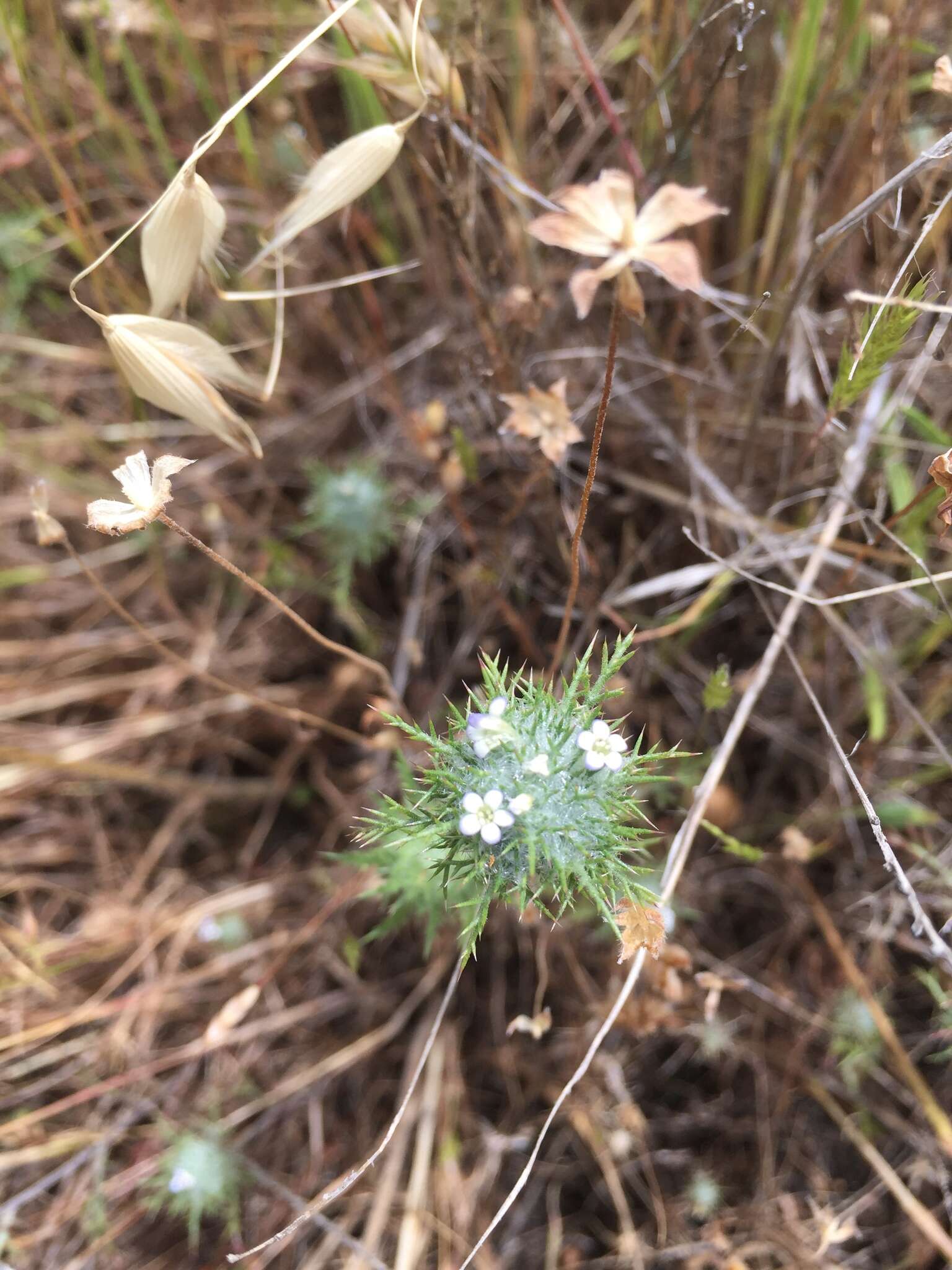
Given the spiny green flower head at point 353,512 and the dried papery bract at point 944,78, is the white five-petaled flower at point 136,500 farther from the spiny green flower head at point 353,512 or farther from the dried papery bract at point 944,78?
the dried papery bract at point 944,78

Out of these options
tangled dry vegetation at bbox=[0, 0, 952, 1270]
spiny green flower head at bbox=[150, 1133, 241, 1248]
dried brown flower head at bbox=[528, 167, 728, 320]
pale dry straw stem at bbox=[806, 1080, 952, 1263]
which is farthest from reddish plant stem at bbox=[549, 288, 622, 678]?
spiny green flower head at bbox=[150, 1133, 241, 1248]

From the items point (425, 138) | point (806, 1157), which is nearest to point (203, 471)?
point (425, 138)

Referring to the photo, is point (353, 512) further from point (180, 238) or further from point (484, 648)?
point (180, 238)

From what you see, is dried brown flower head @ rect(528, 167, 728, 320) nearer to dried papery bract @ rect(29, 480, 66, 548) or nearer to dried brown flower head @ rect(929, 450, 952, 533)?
dried brown flower head @ rect(929, 450, 952, 533)

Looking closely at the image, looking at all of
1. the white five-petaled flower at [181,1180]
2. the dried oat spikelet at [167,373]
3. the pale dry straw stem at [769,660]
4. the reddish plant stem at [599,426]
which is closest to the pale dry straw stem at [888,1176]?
the pale dry straw stem at [769,660]

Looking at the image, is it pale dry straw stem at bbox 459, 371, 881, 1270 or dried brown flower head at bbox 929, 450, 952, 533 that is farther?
pale dry straw stem at bbox 459, 371, 881, 1270

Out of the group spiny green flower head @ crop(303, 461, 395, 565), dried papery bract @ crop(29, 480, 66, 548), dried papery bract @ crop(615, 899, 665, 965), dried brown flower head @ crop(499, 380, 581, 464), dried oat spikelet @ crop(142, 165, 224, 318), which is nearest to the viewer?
dried papery bract @ crop(615, 899, 665, 965)
